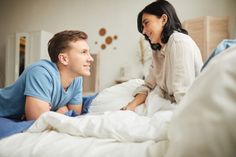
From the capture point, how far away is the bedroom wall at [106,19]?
3.29 metres

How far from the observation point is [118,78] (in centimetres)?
362

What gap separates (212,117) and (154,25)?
3.56ft

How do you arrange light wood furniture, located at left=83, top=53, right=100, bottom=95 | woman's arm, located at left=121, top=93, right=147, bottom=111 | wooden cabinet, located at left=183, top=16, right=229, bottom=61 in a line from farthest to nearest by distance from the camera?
light wood furniture, located at left=83, top=53, right=100, bottom=95 → wooden cabinet, located at left=183, top=16, right=229, bottom=61 → woman's arm, located at left=121, top=93, right=147, bottom=111

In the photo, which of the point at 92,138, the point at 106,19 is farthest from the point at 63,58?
the point at 106,19

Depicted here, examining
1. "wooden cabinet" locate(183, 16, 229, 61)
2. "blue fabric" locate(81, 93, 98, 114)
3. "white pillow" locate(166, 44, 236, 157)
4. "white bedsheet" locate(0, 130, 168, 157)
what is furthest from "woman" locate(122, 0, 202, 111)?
"wooden cabinet" locate(183, 16, 229, 61)

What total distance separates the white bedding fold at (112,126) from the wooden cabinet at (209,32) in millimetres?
2418

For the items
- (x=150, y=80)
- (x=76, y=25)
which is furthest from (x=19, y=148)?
(x=76, y=25)

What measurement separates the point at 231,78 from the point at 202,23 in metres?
2.80

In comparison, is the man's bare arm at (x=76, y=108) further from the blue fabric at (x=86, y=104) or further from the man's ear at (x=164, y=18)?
the man's ear at (x=164, y=18)

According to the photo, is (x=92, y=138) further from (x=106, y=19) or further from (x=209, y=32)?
(x=106, y=19)

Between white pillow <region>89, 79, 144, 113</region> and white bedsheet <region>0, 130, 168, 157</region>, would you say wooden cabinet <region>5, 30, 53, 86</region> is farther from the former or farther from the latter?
white bedsheet <region>0, 130, 168, 157</region>

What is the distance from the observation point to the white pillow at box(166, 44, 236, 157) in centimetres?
32

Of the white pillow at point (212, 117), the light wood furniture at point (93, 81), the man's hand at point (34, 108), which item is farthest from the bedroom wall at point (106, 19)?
the white pillow at point (212, 117)

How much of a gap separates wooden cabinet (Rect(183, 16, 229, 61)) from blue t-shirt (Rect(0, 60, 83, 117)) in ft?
6.90
